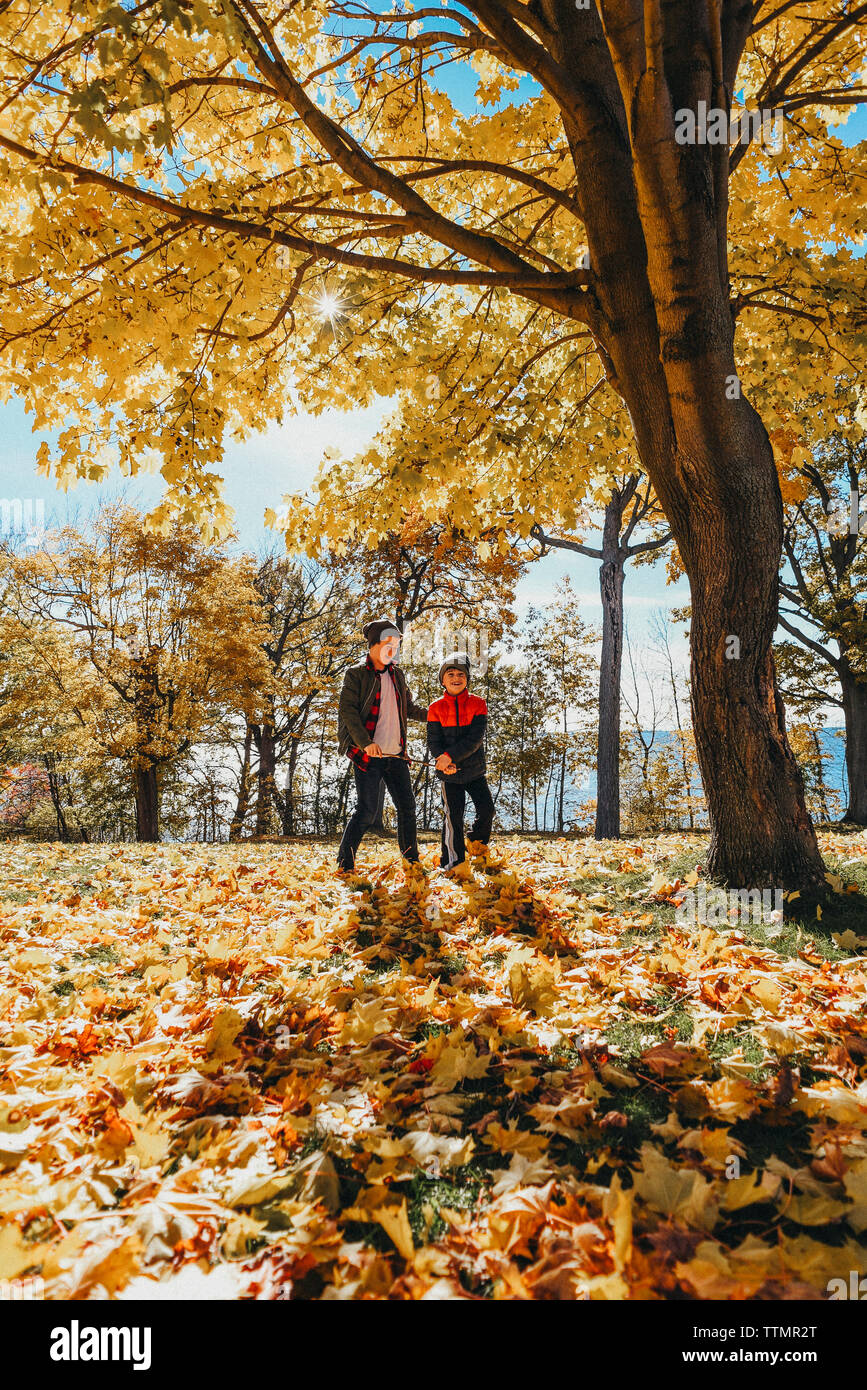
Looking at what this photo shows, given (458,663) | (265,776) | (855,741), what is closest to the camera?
(458,663)

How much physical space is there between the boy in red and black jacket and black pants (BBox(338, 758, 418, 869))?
12.2 inches

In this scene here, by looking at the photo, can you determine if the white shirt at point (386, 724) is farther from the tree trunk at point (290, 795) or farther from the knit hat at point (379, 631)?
the tree trunk at point (290, 795)

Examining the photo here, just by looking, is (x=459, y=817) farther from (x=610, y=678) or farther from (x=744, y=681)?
(x=610, y=678)

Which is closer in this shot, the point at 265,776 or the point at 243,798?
the point at 265,776

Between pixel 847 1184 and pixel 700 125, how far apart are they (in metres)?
4.80

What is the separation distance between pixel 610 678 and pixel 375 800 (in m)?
8.87

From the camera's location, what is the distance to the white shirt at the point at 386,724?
512cm

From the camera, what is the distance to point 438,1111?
1.98 meters

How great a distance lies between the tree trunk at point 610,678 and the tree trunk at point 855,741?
23.4ft

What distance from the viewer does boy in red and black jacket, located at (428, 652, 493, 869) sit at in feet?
17.6

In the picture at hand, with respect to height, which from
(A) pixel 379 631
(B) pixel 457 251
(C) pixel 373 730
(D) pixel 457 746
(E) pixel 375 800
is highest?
(B) pixel 457 251

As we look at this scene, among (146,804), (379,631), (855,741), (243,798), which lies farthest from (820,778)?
(379,631)

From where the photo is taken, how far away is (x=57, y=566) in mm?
16859
